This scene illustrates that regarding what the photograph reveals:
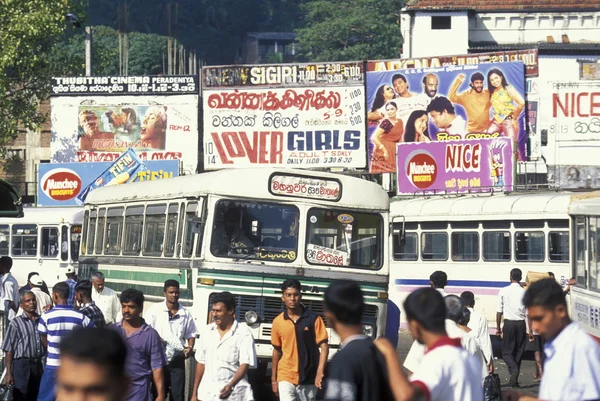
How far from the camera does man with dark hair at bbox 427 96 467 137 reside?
41.8 meters

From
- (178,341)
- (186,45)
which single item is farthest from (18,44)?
(186,45)

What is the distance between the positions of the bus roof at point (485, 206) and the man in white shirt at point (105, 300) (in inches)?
371

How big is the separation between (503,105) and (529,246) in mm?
17508

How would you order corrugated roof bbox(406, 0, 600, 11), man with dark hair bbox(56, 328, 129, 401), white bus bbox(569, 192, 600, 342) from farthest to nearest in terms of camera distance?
corrugated roof bbox(406, 0, 600, 11)
white bus bbox(569, 192, 600, 342)
man with dark hair bbox(56, 328, 129, 401)

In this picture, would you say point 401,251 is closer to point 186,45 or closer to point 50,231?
point 50,231

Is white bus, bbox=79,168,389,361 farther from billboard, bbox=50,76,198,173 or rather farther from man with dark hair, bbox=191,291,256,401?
billboard, bbox=50,76,198,173

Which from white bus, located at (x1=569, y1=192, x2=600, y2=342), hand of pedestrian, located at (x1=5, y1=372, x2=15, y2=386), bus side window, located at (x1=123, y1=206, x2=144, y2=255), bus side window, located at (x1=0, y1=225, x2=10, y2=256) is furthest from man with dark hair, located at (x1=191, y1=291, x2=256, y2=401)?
bus side window, located at (x1=0, y1=225, x2=10, y2=256)

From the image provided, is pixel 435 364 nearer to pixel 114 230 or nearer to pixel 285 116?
pixel 114 230

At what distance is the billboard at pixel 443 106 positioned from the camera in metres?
40.9

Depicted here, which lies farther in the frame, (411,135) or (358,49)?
(358,49)

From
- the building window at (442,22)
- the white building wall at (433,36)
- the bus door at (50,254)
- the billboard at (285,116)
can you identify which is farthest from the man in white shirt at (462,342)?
the building window at (442,22)

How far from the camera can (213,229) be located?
15836 millimetres

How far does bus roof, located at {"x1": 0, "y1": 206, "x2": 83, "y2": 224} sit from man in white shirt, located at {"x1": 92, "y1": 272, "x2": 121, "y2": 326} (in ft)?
64.8

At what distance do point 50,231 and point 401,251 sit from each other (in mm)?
12261
